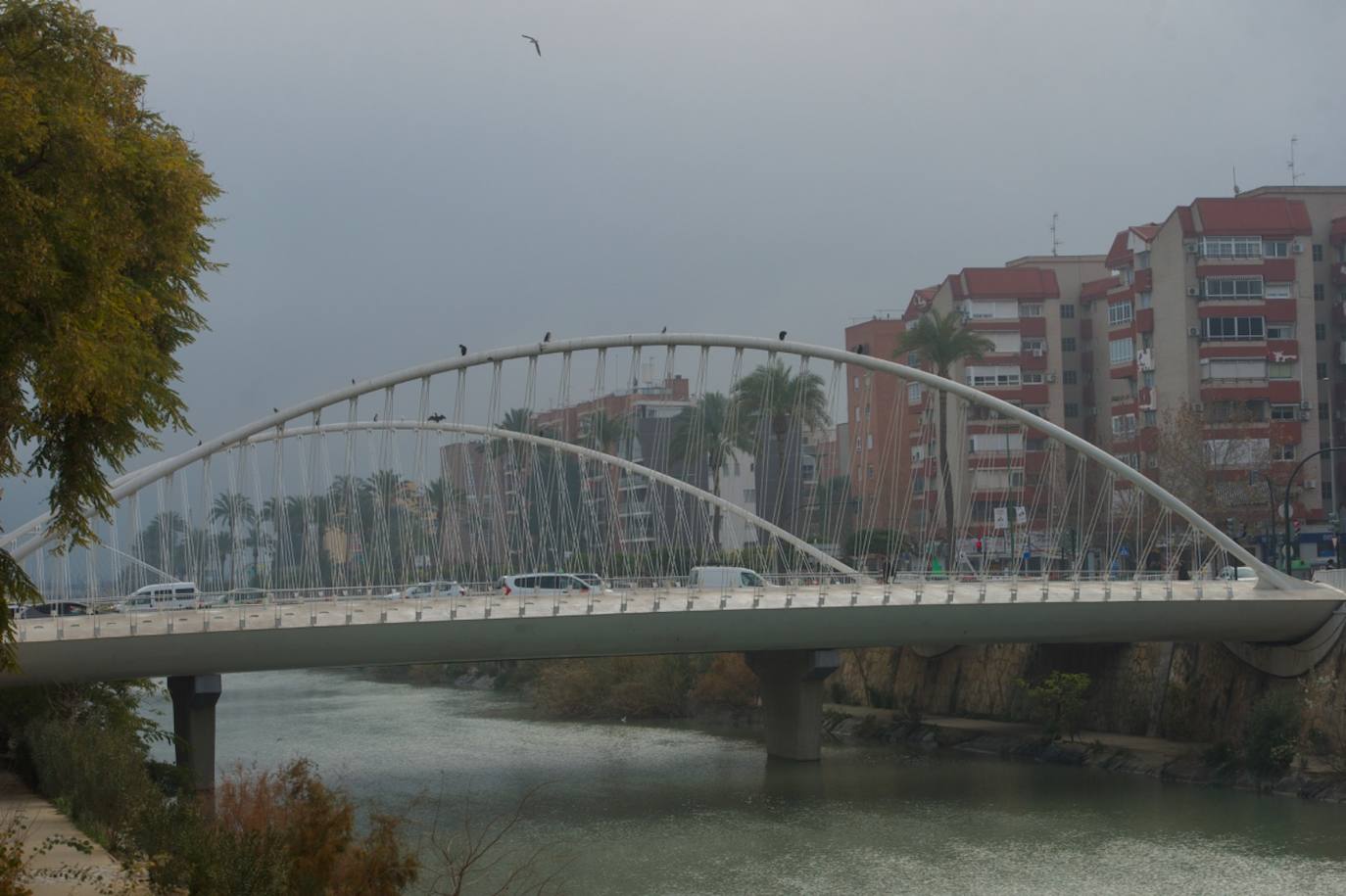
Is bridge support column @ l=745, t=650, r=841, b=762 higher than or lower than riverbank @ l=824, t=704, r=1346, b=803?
higher

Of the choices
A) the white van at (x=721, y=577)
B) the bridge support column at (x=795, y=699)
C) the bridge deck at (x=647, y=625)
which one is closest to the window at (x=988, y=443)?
the white van at (x=721, y=577)

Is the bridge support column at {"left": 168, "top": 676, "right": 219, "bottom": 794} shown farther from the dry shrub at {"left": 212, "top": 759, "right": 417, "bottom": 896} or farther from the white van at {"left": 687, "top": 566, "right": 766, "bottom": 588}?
the dry shrub at {"left": 212, "top": 759, "right": 417, "bottom": 896}

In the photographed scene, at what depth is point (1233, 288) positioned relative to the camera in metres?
79.6

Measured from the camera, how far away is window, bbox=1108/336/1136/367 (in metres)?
83.6

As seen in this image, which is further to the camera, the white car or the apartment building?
the apartment building

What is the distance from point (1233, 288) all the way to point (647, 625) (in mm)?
51276

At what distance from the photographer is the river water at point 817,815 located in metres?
31.4

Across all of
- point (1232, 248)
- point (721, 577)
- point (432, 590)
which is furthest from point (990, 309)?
point (432, 590)

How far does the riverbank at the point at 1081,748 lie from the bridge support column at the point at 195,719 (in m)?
22.5

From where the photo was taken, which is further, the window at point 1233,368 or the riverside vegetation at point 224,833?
the window at point 1233,368

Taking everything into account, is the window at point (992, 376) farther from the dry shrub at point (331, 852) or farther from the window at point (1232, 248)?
the dry shrub at point (331, 852)

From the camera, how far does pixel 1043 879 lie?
102ft

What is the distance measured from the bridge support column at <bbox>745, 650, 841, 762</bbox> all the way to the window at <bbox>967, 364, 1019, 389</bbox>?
42.2 metres

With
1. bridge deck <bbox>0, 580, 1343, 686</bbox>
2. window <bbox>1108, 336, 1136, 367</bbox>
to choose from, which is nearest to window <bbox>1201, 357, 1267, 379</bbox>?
window <bbox>1108, 336, 1136, 367</bbox>
